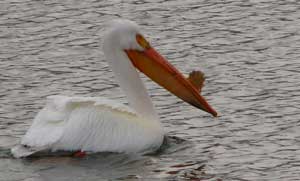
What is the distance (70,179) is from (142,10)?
6.11 metres

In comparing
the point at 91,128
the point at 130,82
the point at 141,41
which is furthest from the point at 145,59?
the point at 91,128

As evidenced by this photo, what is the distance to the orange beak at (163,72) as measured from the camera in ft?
40.5

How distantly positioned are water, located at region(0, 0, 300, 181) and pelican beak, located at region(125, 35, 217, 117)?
0.40m

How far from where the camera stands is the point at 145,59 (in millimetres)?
12547

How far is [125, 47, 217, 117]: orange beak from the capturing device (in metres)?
12.4

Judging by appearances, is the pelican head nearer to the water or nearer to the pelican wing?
the water

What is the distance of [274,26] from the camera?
52.1ft

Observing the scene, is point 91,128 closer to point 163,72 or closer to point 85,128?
point 85,128

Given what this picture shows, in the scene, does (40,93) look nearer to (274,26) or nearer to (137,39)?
(137,39)

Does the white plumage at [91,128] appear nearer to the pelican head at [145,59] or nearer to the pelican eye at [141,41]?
the pelican head at [145,59]

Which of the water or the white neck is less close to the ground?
the white neck

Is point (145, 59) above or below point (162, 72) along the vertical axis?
above

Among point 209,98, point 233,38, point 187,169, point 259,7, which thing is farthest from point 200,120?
point 259,7

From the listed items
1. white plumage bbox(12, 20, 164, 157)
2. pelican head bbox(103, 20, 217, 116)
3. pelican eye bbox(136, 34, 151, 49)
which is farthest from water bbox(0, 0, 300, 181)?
pelican eye bbox(136, 34, 151, 49)
